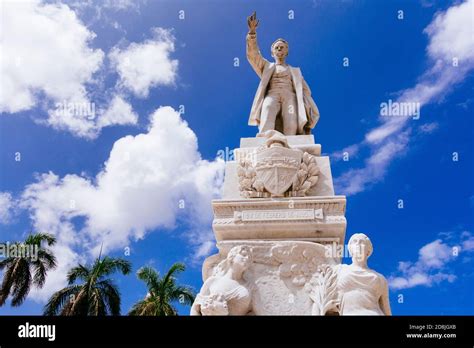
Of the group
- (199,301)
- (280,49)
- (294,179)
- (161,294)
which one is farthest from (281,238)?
(161,294)

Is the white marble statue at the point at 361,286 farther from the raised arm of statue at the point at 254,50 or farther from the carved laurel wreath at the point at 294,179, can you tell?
the raised arm of statue at the point at 254,50

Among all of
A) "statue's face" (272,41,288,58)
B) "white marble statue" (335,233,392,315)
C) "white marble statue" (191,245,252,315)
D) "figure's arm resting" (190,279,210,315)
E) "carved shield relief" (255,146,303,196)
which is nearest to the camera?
"white marble statue" (335,233,392,315)

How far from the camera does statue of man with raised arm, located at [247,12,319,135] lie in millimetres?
8891

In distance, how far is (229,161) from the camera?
25.5 feet

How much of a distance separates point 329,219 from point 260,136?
2294mm

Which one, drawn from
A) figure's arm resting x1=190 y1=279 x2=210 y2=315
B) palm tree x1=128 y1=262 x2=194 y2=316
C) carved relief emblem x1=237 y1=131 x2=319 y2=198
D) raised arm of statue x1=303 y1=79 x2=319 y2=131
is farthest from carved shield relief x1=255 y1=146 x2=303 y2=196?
palm tree x1=128 y1=262 x2=194 y2=316

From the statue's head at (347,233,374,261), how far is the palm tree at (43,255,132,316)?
1880cm

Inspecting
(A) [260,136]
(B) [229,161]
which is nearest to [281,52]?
(A) [260,136]

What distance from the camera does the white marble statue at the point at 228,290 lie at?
577 centimetres

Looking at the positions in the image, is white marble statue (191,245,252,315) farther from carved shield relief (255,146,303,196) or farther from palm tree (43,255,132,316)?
palm tree (43,255,132,316)

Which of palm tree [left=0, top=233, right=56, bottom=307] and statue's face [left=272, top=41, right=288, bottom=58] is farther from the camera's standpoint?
palm tree [left=0, top=233, right=56, bottom=307]

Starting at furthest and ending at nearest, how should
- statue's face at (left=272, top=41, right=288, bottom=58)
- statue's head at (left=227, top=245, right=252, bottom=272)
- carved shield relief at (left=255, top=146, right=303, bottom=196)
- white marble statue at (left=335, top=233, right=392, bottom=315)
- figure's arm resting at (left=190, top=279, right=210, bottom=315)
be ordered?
statue's face at (left=272, top=41, right=288, bottom=58)
carved shield relief at (left=255, top=146, right=303, bottom=196)
statue's head at (left=227, top=245, right=252, bottom=272)
figure's arm resting at (left=190, top=279, right=210, bottom=315)
white marble statue at (left=335, top=233, right=392, bottom=315)

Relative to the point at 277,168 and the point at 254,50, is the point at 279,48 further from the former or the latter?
the point at 277,168
